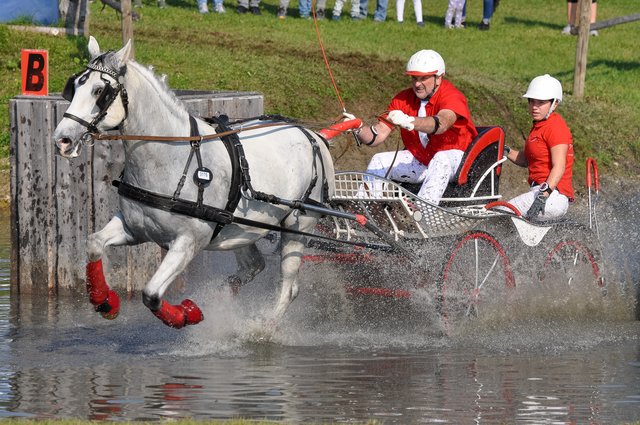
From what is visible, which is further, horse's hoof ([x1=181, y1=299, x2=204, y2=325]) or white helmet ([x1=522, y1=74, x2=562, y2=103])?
white helmet ([x1=522, y1=74, x2=562, y2=103])

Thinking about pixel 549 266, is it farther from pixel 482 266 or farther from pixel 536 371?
pixel 536 371

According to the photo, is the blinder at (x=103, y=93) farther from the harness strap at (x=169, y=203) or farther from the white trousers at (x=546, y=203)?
the white trousers at (x=546, y=203)

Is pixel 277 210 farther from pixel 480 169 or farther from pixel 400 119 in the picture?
pixel 480 169

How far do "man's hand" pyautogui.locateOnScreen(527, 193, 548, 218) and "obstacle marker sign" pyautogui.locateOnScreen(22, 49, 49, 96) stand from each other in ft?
14.9

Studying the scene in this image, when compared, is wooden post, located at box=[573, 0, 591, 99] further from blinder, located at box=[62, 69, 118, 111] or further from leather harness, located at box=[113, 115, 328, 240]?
blinder, located at box=[62, 69, 118, 111]

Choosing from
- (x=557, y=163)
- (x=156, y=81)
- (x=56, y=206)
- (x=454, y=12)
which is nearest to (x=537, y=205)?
(x=557, y=163)

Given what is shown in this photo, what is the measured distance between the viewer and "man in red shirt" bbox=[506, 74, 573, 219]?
1160 centimetres

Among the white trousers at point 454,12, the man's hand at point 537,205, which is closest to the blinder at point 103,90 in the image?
the man's hand at point 537,205

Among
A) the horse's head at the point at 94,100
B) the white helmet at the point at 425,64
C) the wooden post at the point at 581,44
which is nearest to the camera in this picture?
the horse's head at the point at 94,100

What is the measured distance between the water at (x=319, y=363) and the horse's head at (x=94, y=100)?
162 centimetres

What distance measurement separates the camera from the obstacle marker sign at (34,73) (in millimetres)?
12781

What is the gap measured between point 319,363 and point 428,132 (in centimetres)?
219

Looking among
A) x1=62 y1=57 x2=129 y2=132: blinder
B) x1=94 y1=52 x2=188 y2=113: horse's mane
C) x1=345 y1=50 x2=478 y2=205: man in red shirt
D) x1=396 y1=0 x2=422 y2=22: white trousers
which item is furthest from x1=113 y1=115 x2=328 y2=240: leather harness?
x1=396 y1=0 x2=422 y2=22: white trousers

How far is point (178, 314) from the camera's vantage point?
9.76 metres
